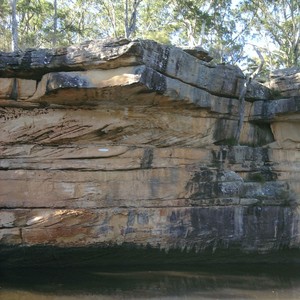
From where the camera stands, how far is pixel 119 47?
8.71 metres

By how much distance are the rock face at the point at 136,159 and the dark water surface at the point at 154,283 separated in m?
0.46

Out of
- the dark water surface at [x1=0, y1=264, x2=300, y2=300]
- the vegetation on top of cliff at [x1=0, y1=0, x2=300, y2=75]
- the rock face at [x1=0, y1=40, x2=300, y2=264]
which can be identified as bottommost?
the dark water surface at [x1=0, y1=264, x2=300, y2=300]

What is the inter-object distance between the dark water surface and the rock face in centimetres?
46

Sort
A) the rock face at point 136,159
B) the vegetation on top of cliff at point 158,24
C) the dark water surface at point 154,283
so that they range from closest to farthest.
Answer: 1. the dark water surface at point 154,283
2. the rock face at point 136,159
3. the vegetation on top of cliff at point 158,24

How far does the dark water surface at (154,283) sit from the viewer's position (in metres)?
8.16

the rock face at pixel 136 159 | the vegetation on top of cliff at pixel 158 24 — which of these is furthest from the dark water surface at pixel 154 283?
the vegetation on top of cliff at pixel 158 24

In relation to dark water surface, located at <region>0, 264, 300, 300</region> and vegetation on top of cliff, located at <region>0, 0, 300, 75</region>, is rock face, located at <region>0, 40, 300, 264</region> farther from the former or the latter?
vegetation on top of cliff, located at <region>0, 0, 300, 75</region>

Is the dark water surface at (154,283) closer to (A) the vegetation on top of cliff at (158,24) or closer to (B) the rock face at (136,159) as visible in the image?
(B) the rock face at (136,159)

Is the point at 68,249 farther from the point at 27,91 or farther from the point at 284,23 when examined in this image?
the point at 284,23

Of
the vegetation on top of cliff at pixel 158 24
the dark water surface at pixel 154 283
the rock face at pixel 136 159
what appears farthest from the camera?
the vegetation on top of cliff at pixel 158 24

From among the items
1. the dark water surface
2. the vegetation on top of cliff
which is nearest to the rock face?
the dark water surface

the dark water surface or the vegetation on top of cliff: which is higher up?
the vegetation on top of cliff

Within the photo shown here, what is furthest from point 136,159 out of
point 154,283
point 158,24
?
point 158,24

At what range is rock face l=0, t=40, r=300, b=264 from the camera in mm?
9047
